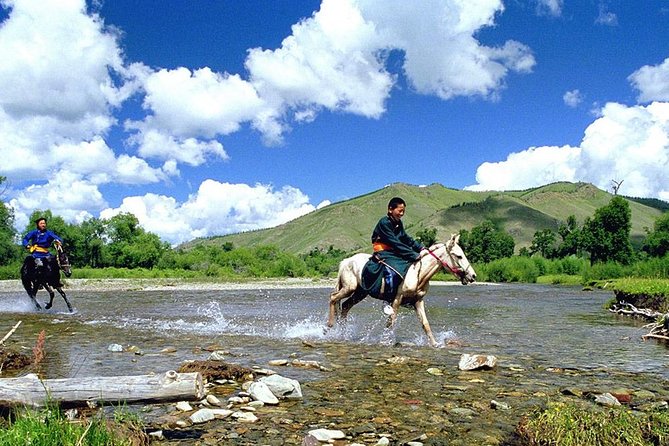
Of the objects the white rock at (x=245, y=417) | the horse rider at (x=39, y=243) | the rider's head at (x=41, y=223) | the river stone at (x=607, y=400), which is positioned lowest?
the river stone at (x=607, y=400)

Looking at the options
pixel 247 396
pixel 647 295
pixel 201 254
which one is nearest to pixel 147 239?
pixel 201 254

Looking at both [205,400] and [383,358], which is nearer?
[205,400]

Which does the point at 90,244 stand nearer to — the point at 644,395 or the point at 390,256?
the point at 390,256

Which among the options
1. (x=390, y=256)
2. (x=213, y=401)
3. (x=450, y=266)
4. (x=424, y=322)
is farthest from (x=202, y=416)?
(x=450, y=266)

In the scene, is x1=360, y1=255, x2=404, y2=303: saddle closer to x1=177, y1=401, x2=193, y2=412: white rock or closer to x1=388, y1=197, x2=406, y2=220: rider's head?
x1=388, y1=197, x2=406, y2=220: rider's head

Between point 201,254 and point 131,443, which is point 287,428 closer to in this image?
point 131,443

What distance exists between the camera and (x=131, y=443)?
457cm

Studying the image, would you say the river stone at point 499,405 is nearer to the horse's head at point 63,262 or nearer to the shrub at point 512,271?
the horse's head at point 63,262

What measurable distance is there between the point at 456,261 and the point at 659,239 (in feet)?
383

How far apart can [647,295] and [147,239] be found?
94042 mm

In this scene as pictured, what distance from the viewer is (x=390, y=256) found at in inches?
494

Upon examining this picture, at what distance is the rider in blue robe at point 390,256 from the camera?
12.4 m

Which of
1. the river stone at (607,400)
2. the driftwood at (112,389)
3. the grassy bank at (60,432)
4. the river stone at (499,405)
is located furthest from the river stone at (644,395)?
the grassy bank at (60,432)

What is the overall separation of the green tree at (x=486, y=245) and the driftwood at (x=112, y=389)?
134 meters
